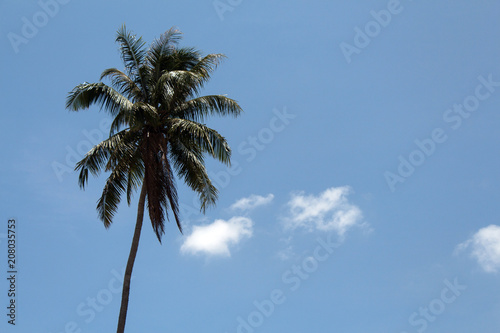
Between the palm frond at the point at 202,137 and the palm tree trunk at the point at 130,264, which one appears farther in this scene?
the palm frond at the point at 202,137

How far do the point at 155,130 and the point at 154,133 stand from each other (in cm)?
13

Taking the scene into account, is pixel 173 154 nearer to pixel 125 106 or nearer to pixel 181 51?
pixel 125 106

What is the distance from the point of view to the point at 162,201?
→ 23.5m

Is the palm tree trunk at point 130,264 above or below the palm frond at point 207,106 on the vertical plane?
below

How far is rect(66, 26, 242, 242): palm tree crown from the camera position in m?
23.6

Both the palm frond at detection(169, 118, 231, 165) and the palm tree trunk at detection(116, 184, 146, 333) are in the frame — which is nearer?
the palm tree trunk at detection(116, 184, 146, 333)

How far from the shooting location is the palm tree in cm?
2352

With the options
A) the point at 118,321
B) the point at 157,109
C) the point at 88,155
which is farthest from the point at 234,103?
the point at 118,321

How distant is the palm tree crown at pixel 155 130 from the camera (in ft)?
77.5

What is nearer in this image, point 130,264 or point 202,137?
point 130,264

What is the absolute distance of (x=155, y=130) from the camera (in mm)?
24453

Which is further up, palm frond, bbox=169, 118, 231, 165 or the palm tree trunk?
palm frond, bbox=169, 118, 231, 165

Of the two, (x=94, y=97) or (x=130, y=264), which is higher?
(x=94, y=97)

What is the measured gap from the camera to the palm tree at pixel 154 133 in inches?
926
